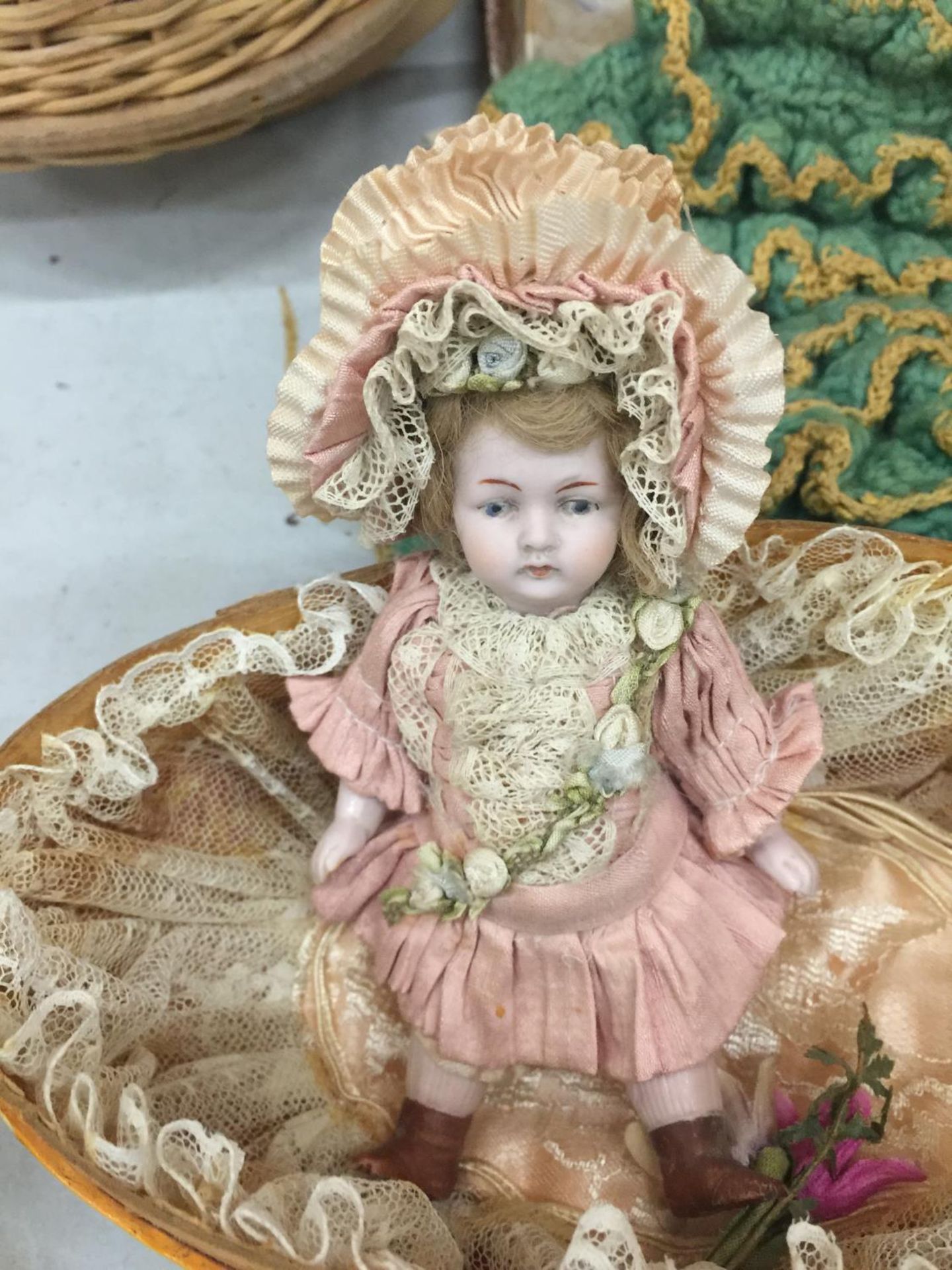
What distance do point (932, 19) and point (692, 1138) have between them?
3.19 feet

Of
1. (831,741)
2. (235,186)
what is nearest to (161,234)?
(235,186)

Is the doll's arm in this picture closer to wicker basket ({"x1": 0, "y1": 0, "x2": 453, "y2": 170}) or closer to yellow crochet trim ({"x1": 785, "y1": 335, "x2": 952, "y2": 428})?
yellow crochet trim ({"x1": 785, "y1": 335, "x2": 952, "y2": 428})

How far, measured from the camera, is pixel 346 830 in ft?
3.12

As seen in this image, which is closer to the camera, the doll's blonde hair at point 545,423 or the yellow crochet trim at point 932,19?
the doll's blonde hair at point 545,423

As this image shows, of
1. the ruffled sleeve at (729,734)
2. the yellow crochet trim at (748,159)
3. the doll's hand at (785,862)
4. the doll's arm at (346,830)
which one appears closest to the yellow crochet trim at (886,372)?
the yellow crochet trim at (748,159)

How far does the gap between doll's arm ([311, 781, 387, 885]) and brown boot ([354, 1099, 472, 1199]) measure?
0.21 meters

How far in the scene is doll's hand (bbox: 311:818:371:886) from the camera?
949mm

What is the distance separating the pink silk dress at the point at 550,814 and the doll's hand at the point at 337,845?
0.05 meters

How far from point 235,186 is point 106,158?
0.85ft

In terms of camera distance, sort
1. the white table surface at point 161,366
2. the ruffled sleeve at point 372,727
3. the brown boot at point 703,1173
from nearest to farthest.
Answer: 1. the brown boot at point 703,1173
2. the ruffled sleeve at point 372,727
3. the white table surface at point 161,366

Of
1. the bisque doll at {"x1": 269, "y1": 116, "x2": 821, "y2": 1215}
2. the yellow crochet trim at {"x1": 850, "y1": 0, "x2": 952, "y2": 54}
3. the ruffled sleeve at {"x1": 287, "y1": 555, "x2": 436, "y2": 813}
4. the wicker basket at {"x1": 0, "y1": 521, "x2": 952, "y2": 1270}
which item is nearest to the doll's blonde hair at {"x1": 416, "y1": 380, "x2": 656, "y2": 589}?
the bisque doll at {"x1": 269, "y1": 116, "x2": 821, "y2": 1215}

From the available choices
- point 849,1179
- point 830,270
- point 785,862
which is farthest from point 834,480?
point 849,1179

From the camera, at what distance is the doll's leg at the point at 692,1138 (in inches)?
32.7

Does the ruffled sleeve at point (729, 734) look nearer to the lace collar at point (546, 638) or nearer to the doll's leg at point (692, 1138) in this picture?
the lace collar at point (546, 638)
